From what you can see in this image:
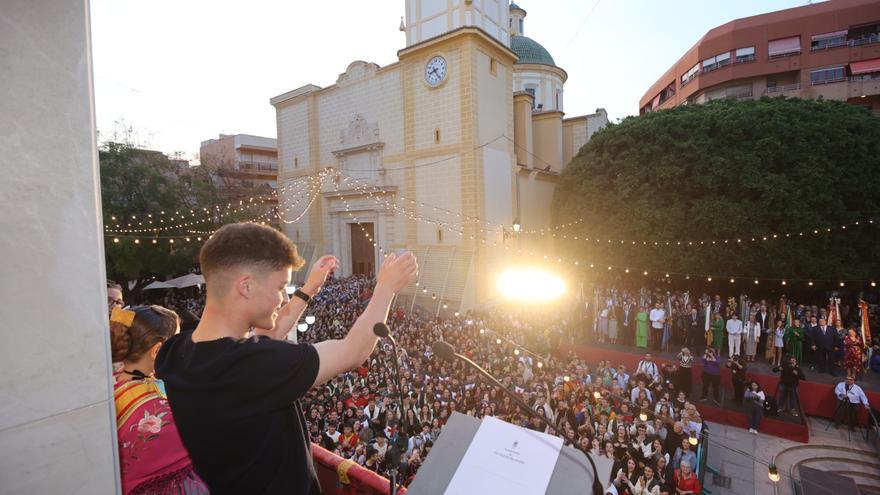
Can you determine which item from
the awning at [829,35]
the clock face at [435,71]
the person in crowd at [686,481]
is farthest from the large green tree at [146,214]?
the awning at [829,35]

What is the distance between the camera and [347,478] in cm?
287

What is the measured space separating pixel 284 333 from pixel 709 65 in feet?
112

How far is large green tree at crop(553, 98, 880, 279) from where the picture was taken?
1288 cm

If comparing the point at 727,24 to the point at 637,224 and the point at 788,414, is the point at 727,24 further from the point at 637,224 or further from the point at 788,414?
the point at 788,414

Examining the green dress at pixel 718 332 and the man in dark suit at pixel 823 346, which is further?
the green dress at pixel 718 332

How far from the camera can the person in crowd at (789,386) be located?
9.68 metres

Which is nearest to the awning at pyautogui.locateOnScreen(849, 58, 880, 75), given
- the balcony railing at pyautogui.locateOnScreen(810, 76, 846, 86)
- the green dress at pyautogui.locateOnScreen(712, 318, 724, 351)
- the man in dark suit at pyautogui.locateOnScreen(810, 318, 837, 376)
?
the balcony railing at pyautogui.locateOnScreen(810, 76, 846, 86)

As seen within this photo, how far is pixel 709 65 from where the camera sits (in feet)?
93.2

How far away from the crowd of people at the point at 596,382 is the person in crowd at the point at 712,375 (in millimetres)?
26

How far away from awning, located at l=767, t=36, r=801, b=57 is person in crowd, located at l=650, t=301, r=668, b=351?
22.2m

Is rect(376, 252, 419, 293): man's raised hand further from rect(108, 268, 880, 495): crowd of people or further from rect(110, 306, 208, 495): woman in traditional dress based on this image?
rect(108, 268, 880, 495): crowd of people

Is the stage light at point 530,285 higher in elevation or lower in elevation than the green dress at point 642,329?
higher

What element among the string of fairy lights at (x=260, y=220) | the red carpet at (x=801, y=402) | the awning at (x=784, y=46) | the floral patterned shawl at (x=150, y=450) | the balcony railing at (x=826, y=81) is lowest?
the red carpet at (x=801, y=402)

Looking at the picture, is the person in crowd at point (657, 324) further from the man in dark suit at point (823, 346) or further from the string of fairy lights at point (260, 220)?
the string of fairy lights at point (260, 220)
